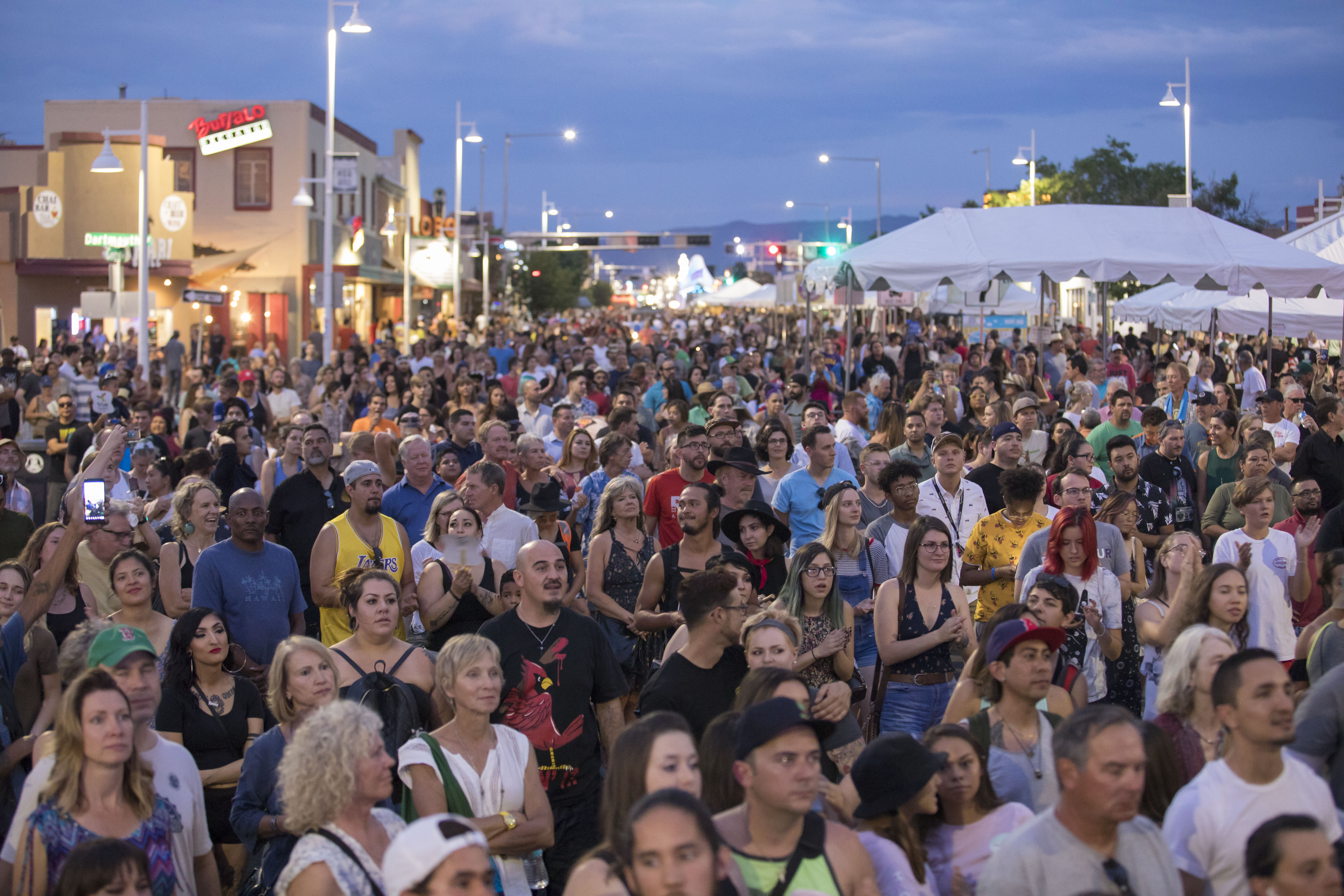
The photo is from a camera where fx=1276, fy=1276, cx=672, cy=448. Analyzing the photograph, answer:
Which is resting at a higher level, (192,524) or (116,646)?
(192,524)

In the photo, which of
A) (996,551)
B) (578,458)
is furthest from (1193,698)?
(578,458)

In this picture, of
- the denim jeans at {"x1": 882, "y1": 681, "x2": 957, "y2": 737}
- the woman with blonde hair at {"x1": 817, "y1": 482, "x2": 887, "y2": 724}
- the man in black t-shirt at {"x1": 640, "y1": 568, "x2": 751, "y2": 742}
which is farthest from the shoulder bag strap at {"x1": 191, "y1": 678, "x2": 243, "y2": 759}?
the woman with blonde hair at {"x1": 817, "y1": 482, "x2": 887, "y2": 724}

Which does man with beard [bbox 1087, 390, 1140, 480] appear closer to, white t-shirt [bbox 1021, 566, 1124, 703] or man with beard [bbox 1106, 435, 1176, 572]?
man with beard [bbox 1106, 435, 1176, 572]

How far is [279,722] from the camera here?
17.1ft

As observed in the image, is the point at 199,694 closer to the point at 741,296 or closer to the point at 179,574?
the point at 179,574

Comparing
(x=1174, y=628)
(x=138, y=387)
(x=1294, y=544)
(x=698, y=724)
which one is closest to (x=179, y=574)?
(x=698, y=724)

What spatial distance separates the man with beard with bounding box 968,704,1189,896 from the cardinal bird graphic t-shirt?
2.15 meters

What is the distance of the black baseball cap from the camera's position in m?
3.79

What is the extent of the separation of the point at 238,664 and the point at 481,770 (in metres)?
2.12

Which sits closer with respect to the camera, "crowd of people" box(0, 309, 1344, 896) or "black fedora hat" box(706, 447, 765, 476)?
"crowd of people" box(0, 309, 1344, 896)

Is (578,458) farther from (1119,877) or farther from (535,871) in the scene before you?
(1119,877)

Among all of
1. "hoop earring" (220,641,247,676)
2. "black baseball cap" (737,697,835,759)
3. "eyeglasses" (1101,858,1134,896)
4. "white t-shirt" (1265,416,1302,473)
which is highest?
"white t-shirt" (1265,416,1302,473)

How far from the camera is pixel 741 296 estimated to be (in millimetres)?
42719

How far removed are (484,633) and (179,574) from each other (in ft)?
9.13
